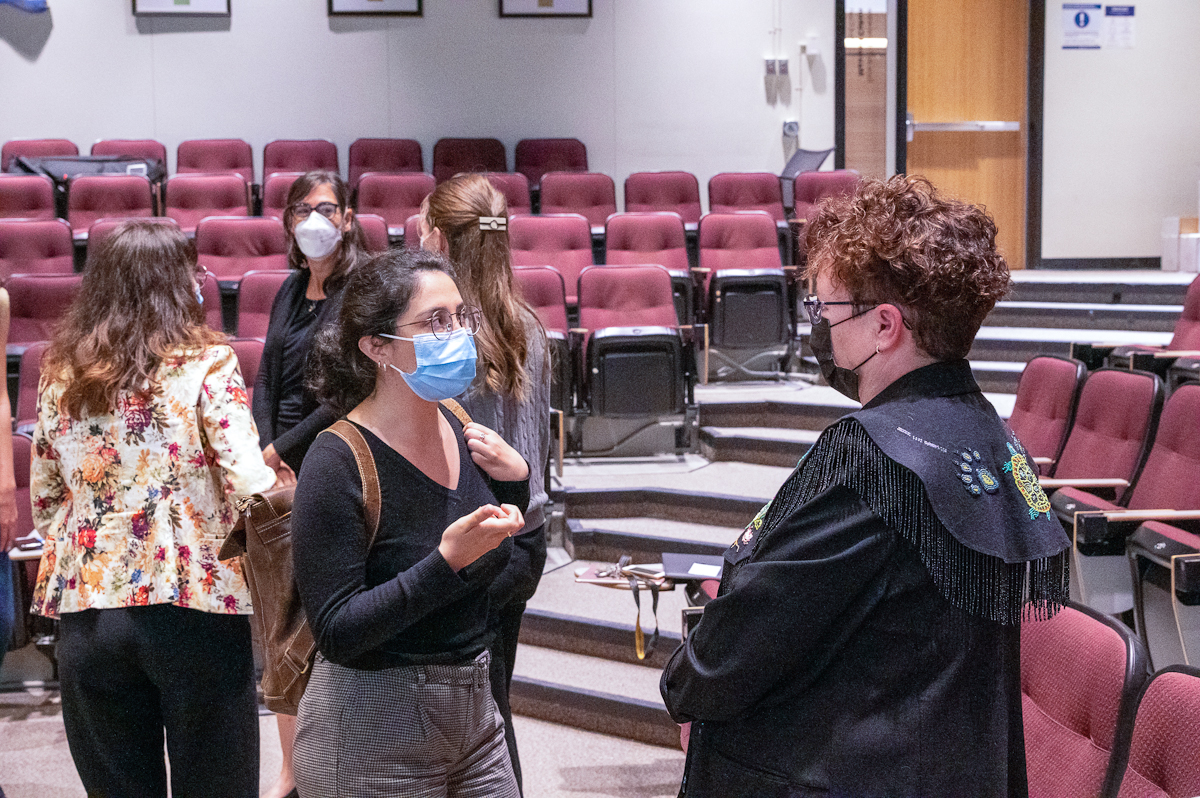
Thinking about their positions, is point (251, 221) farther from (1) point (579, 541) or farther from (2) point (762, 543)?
(2) point (762, 543)

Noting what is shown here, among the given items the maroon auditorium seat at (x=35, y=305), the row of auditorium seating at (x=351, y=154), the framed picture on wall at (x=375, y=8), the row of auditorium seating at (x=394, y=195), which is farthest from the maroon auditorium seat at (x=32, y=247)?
the framed picture on wall at (x=375, y=8)

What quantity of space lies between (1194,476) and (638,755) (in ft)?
5.72

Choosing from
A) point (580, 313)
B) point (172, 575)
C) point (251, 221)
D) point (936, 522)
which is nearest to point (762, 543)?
point (936, 522)

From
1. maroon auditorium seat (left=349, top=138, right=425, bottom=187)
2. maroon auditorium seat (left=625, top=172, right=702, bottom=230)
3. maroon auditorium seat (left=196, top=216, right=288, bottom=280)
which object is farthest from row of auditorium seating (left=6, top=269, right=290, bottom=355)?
maroon auditorium seat (left=625, top=172, right=702, bottom=230)

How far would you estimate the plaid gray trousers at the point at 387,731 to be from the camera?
1.35 meters

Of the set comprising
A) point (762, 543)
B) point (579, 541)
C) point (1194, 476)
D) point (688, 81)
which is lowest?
point (579, 541)

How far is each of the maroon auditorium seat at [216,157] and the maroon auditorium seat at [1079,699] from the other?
6.87 meters

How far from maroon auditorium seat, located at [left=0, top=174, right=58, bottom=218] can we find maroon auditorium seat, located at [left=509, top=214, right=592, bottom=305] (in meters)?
2.78

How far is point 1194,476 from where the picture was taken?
3.04 metres

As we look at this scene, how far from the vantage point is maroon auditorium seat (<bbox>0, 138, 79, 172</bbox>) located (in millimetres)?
7301

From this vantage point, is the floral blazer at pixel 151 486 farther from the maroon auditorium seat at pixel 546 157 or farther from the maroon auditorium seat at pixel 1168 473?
the maroon auditorium seat at pixel 546 157

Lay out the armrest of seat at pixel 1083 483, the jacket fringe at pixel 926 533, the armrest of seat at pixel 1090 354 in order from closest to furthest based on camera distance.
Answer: the jacket fringe at pixel 926 533, the armrest of seat at pixel 1083 483, the armrest of seat at pixel 1090 354

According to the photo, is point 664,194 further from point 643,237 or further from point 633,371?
point 633,371

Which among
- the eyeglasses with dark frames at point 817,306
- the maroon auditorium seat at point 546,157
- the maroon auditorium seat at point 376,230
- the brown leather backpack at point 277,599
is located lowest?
the brown leather backpack at point 277,599
